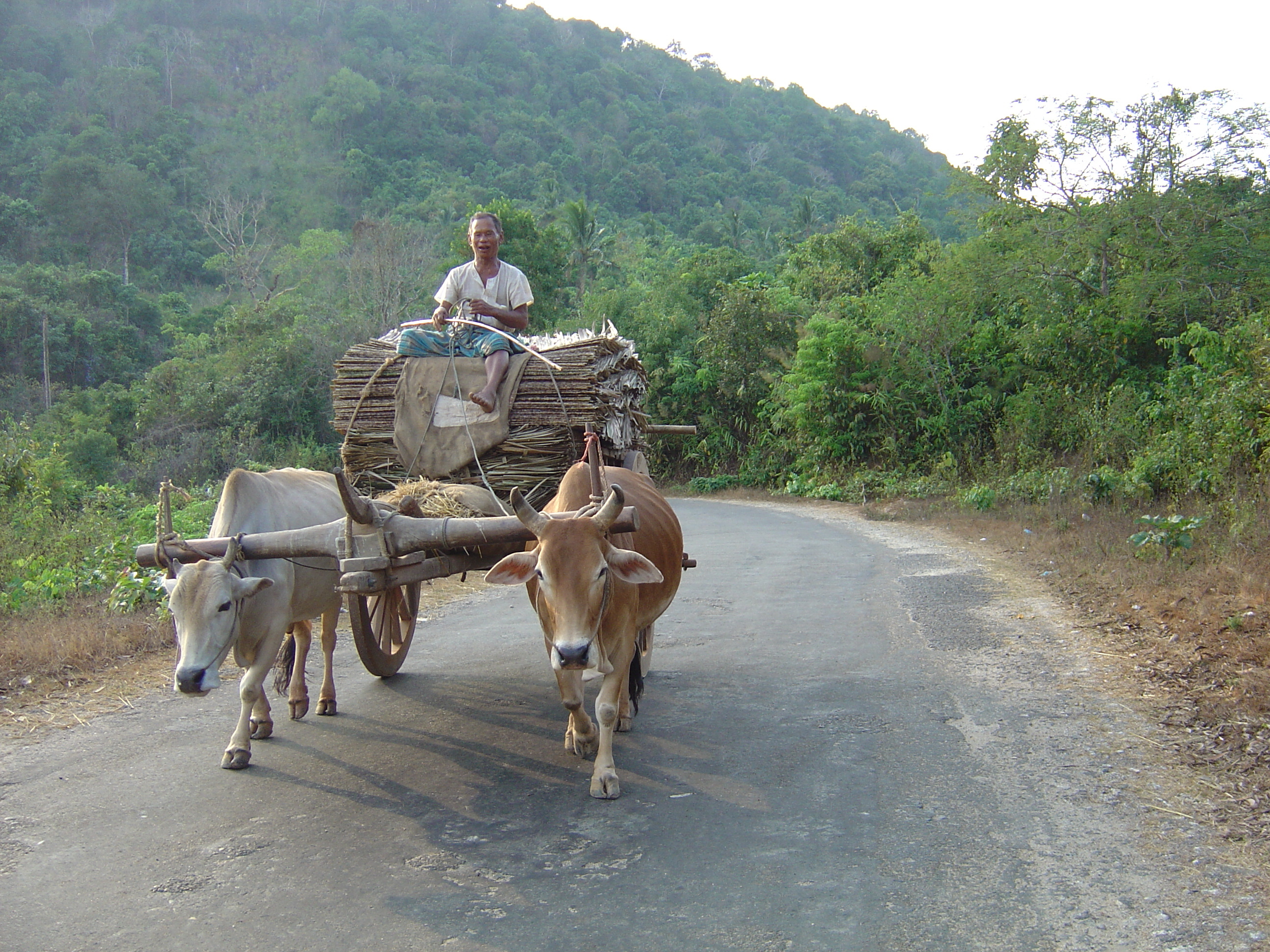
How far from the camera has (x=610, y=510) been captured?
4078 millimetres

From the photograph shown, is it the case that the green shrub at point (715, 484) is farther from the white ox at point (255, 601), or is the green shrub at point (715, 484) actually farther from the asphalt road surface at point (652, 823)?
the white ox at point (255, 601)

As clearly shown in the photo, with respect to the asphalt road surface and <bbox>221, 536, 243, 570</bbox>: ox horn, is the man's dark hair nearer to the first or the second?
<bbox>221, 536, 243, 570</bbox>: ox horn

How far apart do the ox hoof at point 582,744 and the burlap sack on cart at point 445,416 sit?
1.68 metres

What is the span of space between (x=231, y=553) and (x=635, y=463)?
296 centimetres

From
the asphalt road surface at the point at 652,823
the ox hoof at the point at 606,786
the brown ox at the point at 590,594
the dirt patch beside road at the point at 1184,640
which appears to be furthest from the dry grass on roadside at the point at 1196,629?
the brown ox at the point at 590,594

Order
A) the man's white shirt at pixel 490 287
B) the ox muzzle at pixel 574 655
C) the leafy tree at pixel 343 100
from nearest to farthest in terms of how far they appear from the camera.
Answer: the ox muzzle at pixel 574 655 < the man's white shirt at pixel 490 287 < the leafy tree at pixel 343 100

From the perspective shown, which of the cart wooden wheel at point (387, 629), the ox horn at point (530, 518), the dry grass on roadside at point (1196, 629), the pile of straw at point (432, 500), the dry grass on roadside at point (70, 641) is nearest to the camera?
the ox horn at point (530, 518)

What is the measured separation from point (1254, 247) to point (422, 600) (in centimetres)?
1369

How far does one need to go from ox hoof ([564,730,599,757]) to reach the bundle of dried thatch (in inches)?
56.3

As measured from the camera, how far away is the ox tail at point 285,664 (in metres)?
5.50

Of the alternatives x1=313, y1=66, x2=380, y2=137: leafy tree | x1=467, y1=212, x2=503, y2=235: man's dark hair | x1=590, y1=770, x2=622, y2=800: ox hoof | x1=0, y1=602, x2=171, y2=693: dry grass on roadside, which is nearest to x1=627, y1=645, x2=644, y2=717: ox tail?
x1=590, y1=770, x2=622, y2=800: ox hoof

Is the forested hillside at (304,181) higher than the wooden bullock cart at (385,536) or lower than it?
higher

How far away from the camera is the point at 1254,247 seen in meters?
14.8

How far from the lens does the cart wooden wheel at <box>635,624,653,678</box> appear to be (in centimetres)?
553
